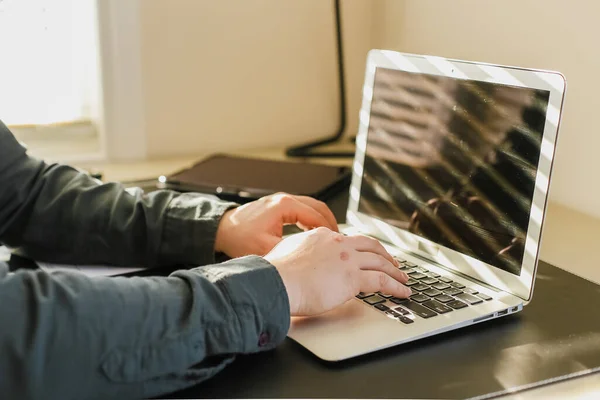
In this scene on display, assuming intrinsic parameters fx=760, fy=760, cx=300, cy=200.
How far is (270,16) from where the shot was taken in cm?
150

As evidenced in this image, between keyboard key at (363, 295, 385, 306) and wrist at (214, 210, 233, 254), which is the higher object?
wrist at (214, 210, 233, 254)

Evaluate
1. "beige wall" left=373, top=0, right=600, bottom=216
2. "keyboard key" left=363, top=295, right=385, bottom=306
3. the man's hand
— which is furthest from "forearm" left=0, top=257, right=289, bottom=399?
"beige wall" left=373, top=0, right=600, bottom=216

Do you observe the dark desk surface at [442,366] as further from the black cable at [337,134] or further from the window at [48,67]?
the window at [48,67]

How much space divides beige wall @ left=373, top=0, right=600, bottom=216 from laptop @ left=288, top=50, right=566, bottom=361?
32cm

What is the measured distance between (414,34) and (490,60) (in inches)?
9.0

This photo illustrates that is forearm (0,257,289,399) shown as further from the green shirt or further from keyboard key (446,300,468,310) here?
keyboard key (446,300,468,310)

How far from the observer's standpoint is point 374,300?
0.75 m

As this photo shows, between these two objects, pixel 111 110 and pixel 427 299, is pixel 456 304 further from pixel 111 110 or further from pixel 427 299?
pixel 111 110

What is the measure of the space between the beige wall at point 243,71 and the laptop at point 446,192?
56 cm

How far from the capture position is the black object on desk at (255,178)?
1.12 m

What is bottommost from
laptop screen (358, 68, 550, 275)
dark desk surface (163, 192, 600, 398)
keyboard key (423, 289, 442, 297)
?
dark desk surface (163, 192, 600, 398)

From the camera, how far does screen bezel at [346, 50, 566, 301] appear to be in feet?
2.40

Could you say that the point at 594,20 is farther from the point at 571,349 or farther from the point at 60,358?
the point at 60,358

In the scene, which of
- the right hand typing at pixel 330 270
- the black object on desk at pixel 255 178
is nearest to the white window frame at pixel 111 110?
the black object on desk at pixel 255 178
